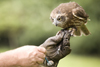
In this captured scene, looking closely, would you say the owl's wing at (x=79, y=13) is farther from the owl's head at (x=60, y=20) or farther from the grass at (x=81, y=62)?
the grass at (x=81, y=62)

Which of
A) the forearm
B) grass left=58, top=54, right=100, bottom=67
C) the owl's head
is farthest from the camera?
grass left=58, top=54, right=100, bottom=67

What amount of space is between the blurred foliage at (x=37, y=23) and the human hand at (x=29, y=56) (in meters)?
6.75

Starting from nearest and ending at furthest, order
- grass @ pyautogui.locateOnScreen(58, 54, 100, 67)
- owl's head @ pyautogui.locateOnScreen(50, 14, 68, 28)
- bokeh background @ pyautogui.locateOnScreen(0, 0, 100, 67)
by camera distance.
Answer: owl's head @ pyautogui.locateOnScreen(50, 14, 68, 28) < grass @ pyautogui.locateOnScreen(58, 54, 100, 67) < bokeh background @ pyautogui.locateOnScreen(0, 0, 100, 67)

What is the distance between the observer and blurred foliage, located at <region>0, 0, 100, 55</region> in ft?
31.1

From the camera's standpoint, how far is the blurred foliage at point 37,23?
947 centimetres

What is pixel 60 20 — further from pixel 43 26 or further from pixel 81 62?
pixel 43 26

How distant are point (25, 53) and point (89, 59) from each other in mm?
7724

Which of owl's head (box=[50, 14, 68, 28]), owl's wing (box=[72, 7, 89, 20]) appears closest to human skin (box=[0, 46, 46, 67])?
owl's head (box=[50, 14, 68, 28])

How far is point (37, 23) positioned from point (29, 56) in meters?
7.76

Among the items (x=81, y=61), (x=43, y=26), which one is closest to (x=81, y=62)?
(x=81, y=61)

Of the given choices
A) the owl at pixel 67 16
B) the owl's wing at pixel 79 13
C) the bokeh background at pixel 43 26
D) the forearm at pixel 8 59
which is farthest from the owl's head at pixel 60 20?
the bokeh background at pixel 43 26

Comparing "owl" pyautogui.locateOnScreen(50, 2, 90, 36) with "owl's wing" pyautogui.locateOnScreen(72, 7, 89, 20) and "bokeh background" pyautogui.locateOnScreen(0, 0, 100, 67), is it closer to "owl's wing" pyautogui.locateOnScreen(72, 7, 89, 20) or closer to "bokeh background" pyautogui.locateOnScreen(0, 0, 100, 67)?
"owl's wing" pyautogui.locateOnScreen(72, 7, 89, 20)

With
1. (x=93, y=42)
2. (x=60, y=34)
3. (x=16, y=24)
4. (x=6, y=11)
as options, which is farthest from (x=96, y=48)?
(x=60, y=34)

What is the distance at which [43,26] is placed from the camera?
34.4ft
